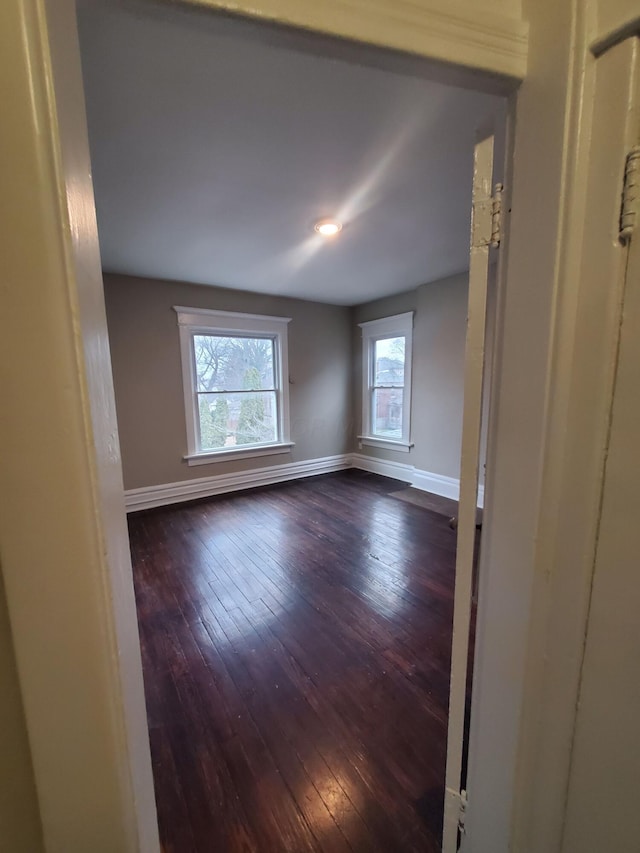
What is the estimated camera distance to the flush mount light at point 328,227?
2266 mm

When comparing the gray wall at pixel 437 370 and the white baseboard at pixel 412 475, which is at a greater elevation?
the gray wall at pixel 437 370

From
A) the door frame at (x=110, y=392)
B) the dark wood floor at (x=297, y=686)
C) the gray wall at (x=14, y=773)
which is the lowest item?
the dark wood floor at (x=297, y=686)

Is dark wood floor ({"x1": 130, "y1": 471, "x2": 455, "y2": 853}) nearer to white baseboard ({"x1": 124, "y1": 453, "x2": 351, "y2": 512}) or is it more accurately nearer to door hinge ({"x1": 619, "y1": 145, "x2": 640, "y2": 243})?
white baseboard ({"x1": 124, "y1": 453, "x2": 351, "y2": 512})

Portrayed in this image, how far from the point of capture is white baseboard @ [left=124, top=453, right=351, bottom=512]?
3637 millimetres

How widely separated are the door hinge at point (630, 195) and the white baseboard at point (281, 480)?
9.55 feet

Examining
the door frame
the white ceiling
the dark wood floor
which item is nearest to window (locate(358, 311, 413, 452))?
the white ceiling

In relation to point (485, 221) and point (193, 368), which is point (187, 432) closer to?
point (193, 368)

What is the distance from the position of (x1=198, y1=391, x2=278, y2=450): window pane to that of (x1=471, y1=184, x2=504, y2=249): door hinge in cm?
364

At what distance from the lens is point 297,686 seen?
150cm

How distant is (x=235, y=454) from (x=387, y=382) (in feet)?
7.29

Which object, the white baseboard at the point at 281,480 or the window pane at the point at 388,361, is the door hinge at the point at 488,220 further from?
the window pane at the point at 388,361

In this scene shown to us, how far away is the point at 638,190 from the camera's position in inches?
19.3

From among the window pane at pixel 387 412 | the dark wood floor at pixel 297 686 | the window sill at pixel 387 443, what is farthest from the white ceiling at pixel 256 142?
the window sill at pixel 387 443

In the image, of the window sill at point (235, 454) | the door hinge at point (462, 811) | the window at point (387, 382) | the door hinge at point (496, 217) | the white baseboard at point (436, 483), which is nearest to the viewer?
the door hinge at point (496, 217)
